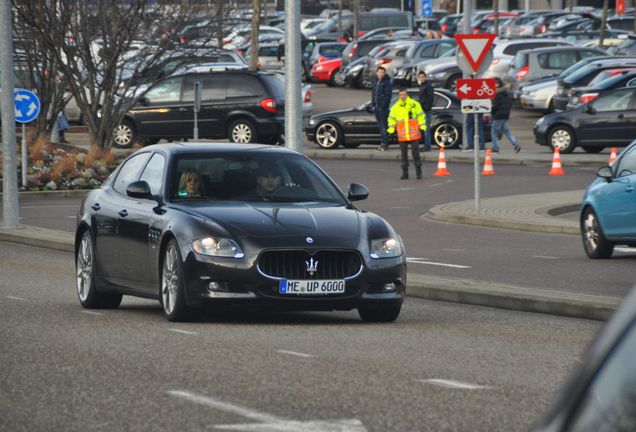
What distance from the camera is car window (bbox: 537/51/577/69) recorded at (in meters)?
50.0

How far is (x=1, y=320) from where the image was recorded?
12180mm

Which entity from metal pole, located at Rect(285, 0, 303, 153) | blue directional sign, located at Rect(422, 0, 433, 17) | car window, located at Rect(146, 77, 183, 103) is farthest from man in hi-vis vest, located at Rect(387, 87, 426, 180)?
blue directional sign, located at Rect(422, 0, 433, 17)

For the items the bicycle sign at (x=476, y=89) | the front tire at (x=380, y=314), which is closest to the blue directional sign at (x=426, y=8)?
the bicycle sign at (x=476, y=89)

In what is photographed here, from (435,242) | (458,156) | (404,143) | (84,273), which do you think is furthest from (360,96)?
(84,273)

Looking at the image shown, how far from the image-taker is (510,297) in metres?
13.5

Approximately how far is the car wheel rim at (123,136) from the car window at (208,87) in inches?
68.7

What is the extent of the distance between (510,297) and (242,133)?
27.9 m

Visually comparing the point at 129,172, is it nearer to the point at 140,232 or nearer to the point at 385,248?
the point at 140,232

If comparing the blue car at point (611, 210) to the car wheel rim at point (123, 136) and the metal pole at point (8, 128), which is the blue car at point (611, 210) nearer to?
the metal pole at point (8, 128)

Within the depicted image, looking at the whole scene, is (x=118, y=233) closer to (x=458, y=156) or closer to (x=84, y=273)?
(x=84, y=273)

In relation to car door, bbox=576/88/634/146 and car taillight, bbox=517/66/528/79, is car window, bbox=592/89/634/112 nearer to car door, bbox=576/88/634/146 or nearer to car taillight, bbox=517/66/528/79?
car door, bbox=576/88/634/146

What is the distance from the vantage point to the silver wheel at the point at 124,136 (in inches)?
1642

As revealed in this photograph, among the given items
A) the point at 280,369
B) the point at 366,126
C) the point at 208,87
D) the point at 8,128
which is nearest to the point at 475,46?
the point at 8,128

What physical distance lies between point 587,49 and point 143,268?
39.7 m
